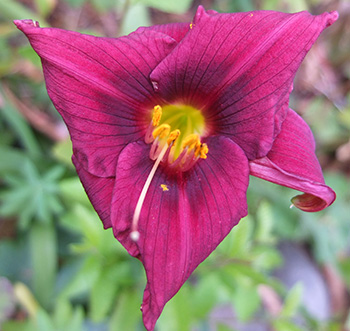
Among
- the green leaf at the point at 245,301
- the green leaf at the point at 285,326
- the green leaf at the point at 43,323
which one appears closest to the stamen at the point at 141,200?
the green leaf at the point at 43,323

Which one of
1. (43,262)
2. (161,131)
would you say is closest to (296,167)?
(161,131)

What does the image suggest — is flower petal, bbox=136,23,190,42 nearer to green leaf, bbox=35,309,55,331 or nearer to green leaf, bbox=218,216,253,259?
green leaf, bbox=218,216,253,259

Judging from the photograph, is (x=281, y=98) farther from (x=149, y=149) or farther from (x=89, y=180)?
(x=89, y=180)

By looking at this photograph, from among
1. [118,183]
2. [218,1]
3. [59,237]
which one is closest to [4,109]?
[59,237]

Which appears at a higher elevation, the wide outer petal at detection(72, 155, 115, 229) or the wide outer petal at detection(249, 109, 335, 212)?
the wide outer petal at detection(249, 109, 335, 212)

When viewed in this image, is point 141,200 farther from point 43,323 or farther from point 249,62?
point 43,323

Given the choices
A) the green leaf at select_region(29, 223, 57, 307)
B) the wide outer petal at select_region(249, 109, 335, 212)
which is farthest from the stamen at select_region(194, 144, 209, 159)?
the green leaf at select_region(29, 223, 57, 307)

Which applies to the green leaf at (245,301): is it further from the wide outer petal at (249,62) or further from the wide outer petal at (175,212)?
the wide outer petal at (249,62)

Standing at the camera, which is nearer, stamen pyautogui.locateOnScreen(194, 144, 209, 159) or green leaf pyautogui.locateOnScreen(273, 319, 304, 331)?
stamen pyautogui.locateOnScreen(194, 144, 209, 159)
